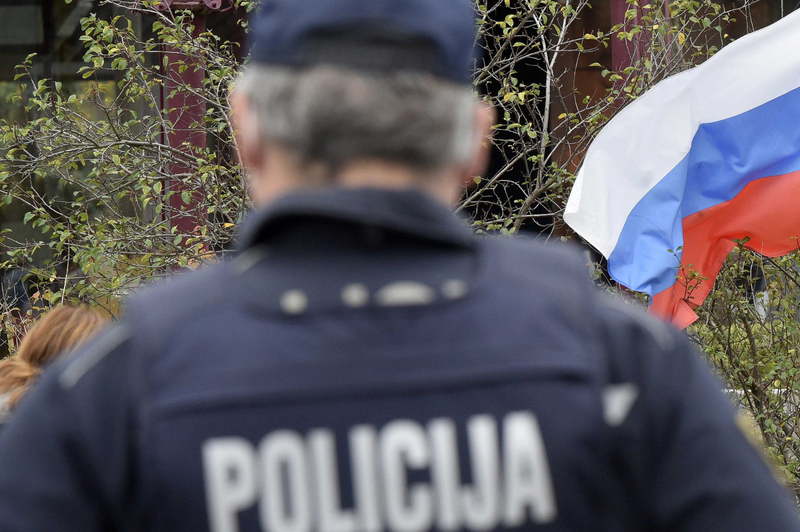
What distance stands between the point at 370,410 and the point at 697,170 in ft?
12.1

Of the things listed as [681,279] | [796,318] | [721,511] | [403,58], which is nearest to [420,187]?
[403,58]

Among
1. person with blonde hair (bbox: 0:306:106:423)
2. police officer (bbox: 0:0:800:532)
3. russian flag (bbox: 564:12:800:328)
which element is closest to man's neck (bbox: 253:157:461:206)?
police officer (bbox: 0:0:800:532)

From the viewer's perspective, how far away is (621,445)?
95 centimetres

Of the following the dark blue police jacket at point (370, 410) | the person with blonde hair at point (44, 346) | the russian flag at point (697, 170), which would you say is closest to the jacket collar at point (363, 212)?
the dark blue police jacket at point (370, 410)

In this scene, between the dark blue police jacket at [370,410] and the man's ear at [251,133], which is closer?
the dark blue police jacket at [370,410]

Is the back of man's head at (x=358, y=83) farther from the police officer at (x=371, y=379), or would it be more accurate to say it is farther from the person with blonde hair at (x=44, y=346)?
the person with blonde hair at (x=44, y=346)

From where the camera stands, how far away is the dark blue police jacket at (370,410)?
91cm

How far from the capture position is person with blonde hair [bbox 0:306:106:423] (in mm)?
3117

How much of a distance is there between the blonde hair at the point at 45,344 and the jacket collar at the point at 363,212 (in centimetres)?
241

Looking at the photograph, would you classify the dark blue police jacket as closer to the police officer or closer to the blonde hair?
the police officer

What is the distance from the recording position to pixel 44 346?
10.5 feet

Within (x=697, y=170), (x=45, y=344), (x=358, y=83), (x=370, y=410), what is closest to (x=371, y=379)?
(x=370, y=410)

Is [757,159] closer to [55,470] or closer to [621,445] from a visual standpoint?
[621,445]

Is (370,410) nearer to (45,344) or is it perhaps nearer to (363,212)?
(363,212)
